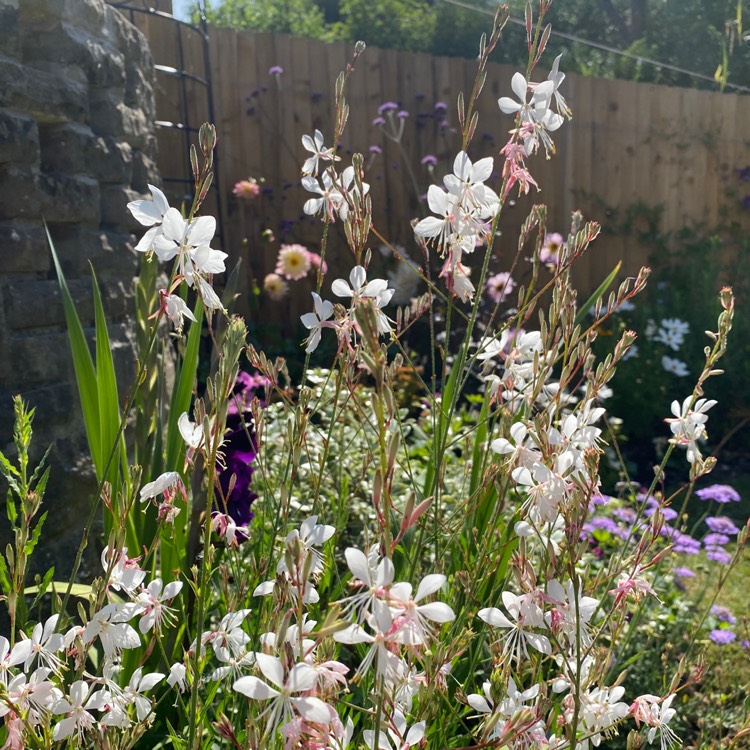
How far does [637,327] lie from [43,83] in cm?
436

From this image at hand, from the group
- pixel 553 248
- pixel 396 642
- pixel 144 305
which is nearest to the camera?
pixel 396 642

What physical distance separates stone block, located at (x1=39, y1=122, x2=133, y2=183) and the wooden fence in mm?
2889

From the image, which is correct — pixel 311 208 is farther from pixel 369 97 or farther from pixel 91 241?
pixel 369 97

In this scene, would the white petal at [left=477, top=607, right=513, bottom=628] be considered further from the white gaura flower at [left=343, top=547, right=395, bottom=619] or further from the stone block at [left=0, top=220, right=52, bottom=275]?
the stone block at [left=0, top=220, right=52, bottom=275]

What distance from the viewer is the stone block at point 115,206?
2500 millimetres

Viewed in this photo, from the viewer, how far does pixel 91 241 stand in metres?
2.36

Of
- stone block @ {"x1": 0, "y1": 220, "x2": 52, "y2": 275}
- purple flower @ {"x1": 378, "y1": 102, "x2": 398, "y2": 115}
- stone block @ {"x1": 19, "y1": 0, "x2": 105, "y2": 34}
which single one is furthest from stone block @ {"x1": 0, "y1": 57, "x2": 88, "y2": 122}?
purple flower @ {"x1": 378, "y1": 102, "x2": 398, "y2": 115}

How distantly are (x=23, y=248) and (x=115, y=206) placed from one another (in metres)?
0.50

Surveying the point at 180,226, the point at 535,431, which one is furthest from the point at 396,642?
the point at 180,226

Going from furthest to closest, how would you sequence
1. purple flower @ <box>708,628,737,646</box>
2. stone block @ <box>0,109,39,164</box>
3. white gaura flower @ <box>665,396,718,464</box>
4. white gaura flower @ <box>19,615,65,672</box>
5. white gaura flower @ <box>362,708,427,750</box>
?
1. purple flower @ <box>708,628,737,646</box>
2. stone block @ <box>0,109,39,164</box>
3. white gaura flower @ <box>665,396,718,464</box>
4. white gaura flower @ <box>19,615,65,672</box>
5. white gaura flower @ <box>362,708,427,750</box>

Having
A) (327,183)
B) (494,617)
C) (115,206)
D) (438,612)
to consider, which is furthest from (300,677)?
(115,206)

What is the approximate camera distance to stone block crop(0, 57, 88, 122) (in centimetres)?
204

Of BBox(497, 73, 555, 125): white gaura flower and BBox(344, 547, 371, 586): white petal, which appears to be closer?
BBox(344, 547, 371, 586): white petal

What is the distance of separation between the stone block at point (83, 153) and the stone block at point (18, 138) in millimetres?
129
